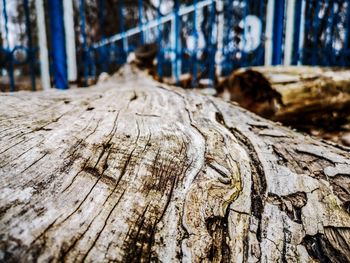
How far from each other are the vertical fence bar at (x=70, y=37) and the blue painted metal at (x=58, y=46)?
0.23 feet

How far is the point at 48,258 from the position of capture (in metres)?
0.68

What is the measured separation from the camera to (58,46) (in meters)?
3.13

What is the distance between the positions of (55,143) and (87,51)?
2.67 meters

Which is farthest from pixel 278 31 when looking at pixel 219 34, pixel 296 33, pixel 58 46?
pixel 58 46

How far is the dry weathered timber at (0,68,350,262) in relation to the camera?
2.56ft

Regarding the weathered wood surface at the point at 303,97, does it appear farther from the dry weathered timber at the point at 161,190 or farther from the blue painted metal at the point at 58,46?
the blue painted metal at the point at 58,46

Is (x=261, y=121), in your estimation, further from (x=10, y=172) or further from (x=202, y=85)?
(x=202, y=85)

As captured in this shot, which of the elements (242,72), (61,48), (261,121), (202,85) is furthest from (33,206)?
(202,85)

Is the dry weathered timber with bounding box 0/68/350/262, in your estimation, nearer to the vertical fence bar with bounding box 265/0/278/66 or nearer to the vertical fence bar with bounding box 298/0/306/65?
the vertical fence bar with bounding box 265/0/278/66

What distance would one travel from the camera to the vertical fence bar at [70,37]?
3188 millimetres

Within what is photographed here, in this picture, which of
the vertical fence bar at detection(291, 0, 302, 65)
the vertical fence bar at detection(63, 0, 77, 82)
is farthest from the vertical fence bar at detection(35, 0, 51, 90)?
the vertical fence bar at detection(291, 0, 302, 65)

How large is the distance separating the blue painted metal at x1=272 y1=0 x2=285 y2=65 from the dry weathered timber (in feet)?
8.54

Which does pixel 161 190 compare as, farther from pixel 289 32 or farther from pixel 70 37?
pixel 289 32

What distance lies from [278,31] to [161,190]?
3414 mm
